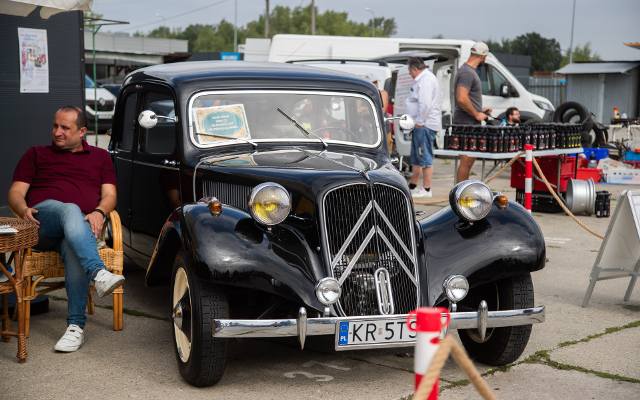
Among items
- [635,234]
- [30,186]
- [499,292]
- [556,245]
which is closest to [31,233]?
[30,186]

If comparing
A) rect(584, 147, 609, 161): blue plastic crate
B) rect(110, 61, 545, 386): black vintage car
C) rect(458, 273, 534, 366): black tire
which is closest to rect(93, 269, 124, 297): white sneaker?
rect(110, 61, 545, 386): black vintage car

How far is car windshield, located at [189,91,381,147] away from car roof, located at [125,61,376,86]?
0.14 metres

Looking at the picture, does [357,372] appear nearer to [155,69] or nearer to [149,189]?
[149,189]

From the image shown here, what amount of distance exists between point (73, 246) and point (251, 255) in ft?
4.58

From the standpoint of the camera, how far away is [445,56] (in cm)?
1800

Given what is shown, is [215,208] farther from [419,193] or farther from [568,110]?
[568,110]

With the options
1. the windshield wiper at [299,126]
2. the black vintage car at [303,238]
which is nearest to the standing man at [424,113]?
the black vintage car at [303,238]

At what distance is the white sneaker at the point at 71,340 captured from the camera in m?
5.40

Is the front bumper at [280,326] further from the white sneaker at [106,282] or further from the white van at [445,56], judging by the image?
the white van at [445,56]

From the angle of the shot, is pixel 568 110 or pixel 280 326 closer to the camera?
pixel 280 326

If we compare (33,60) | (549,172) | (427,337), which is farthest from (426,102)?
(427,337)

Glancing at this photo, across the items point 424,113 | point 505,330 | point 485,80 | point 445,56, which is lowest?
point 505,330

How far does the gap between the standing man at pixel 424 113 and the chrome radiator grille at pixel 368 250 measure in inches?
298

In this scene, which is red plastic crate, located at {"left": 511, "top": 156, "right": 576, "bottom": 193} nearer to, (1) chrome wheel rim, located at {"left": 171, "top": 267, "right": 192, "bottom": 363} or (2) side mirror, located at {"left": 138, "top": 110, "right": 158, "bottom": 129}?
(2) side mirror, located at {"left": 138, "top": 110, "right": 158, "bottom": 129}
